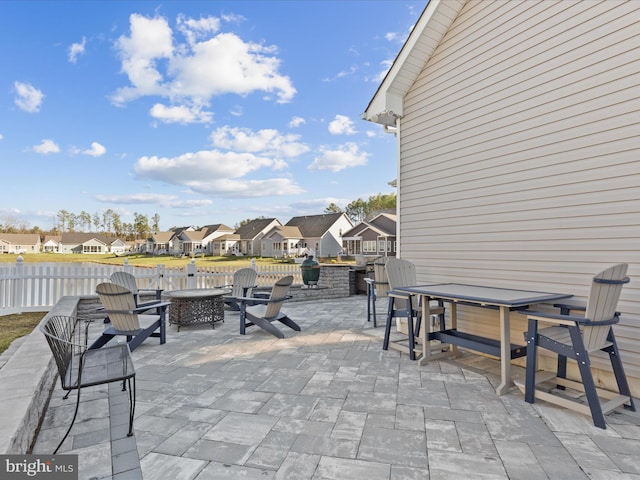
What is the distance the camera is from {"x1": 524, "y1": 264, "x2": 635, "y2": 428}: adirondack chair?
2.37 metres

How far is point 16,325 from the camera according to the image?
5.23 meters

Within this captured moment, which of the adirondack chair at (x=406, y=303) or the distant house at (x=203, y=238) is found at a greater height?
the distant house at (x=203, y=238)

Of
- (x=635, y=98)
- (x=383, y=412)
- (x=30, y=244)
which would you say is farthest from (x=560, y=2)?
(x=30, y=244)

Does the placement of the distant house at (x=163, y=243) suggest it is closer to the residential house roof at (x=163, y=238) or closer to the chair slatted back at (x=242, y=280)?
the residential house roof at (x=163, y=238)

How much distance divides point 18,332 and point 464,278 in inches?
256

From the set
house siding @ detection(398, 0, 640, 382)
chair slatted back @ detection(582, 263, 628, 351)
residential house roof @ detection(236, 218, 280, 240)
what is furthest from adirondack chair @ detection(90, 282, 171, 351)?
residential house roof @ detection(236, 218, 280, 240)

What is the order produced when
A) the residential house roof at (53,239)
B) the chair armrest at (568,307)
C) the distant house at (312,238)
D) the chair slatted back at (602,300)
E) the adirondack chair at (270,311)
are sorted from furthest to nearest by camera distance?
the residential house roof at (53,239) → the distant house at (312,238) → the adirondack chair at (270,311) → the chair armrest at (568,307) → the chair slatted back at (602,300)

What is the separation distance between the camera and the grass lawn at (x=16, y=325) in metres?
4.32

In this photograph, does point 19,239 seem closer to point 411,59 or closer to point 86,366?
point 86,366

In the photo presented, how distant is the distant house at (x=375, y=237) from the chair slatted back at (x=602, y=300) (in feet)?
82.1

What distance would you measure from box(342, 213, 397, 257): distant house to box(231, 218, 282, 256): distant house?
13.3 m

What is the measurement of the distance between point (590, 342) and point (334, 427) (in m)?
2.07

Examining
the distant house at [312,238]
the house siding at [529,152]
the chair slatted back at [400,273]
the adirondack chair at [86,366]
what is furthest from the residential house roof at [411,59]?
the distant house at [312,238]

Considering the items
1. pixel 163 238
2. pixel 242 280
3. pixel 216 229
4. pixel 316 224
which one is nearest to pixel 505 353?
pixel 242 280
